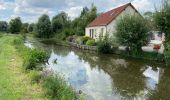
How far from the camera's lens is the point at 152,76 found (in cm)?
1596

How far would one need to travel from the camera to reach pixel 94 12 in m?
51.0

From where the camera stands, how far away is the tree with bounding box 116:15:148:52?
80.2ft

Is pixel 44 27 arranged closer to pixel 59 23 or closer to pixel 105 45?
pixel 59 23

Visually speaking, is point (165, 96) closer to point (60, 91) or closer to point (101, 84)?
point (101, 84)

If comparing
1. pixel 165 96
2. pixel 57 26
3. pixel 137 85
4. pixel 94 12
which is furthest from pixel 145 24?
pixel 57 26

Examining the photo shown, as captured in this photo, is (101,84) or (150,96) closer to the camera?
(150,96)

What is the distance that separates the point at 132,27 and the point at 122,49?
3932 millimetres

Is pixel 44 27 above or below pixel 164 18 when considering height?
below

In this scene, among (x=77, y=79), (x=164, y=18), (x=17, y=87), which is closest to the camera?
(x=17, y=87)

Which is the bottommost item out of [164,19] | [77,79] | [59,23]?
[77,79]

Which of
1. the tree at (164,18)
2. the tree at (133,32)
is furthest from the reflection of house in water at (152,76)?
the tree at (133,32)

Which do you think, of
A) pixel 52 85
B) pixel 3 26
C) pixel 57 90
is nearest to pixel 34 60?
pixel 52 85

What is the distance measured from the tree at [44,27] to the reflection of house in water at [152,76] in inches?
1973

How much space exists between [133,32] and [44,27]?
44780 mm
